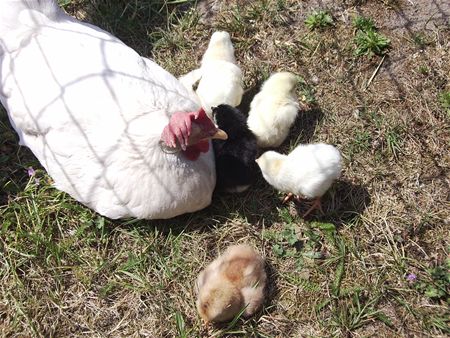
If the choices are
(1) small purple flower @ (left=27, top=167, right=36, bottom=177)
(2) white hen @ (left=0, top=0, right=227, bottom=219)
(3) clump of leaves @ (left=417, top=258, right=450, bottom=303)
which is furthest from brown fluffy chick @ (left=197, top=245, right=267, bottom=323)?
(1) small purple flower @ (left=27, top=167, right=36, bottom=177)

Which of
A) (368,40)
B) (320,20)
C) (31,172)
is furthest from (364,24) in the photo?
(31,172)

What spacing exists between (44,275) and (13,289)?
0.19 metres

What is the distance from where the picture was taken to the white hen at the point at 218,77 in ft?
10.0

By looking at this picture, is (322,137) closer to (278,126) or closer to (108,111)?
(278,126)

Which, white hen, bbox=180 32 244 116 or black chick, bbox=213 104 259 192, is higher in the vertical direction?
white hen, bbox=180 32 244 116

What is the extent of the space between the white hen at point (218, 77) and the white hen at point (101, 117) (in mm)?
188

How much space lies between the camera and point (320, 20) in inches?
139

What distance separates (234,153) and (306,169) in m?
0.48

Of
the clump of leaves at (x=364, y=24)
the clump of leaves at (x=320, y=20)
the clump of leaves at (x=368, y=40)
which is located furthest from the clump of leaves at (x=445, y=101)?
the clump of leaves at (x=320, y=20)

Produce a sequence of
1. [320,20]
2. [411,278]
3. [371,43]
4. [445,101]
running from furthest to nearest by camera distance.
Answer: [320,20] < [371,43] < [445,101] < [411,278]

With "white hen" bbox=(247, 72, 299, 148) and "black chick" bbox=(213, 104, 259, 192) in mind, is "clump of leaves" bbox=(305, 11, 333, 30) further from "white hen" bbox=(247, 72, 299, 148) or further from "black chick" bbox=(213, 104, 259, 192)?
"black chick" bbox=(213, 104, 259, 192)

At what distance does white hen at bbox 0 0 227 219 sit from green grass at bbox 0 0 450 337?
1.06 ft

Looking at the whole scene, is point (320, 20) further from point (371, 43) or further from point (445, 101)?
point (445, 101)

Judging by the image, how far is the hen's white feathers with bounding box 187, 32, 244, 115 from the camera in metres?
3.06
